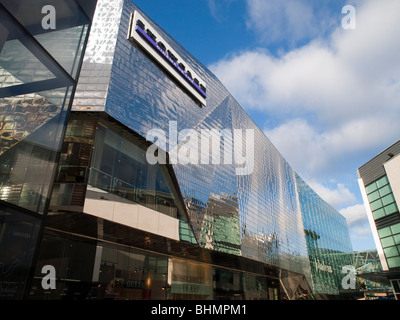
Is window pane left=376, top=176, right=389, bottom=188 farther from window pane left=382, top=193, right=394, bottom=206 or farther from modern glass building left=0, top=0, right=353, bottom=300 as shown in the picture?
modern glass building left=0, top=0, right=353, bottom=300

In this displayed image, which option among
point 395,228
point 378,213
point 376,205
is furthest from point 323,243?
point 395,228

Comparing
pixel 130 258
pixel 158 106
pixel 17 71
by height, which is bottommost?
pixel 130 258

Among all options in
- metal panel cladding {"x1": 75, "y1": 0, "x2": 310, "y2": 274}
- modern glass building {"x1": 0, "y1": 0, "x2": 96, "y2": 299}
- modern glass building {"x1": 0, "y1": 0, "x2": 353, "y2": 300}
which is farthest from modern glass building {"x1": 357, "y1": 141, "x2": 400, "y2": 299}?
modern glass building {"x1": 0, "y1": 0, "x2": 96, "y2": 299}

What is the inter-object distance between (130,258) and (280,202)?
107 feet

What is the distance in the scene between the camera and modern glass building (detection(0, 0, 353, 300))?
16.2 meters

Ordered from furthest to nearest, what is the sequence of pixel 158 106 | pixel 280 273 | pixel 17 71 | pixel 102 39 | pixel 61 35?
pixel 280 273, pixel 158 106, pixel 102 39, pixel 61 35, pixel 17 71

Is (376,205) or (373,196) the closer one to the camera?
(376,205)

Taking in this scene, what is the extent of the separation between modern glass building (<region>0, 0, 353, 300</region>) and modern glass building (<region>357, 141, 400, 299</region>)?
1351cm

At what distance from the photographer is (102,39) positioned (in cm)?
1952

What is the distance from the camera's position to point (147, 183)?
68.6 feet

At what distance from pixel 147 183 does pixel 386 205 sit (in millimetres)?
28531

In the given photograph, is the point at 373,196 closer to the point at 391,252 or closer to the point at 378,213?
the point at 378,213
